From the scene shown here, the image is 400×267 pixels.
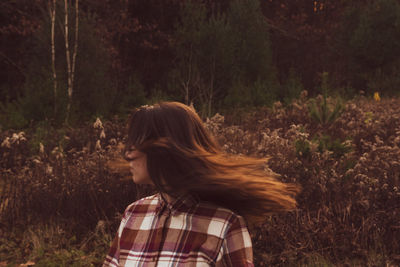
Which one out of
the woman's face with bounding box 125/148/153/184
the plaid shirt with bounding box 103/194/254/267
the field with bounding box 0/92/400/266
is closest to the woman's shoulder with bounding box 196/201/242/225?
the plaid shirt with bounding box 103/194/254/267

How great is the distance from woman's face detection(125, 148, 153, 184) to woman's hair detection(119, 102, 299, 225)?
0.07ft

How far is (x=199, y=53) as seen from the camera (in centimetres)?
1229

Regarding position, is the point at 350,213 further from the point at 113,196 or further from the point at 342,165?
the point at 113,196

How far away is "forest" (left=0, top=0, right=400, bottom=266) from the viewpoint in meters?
3.86

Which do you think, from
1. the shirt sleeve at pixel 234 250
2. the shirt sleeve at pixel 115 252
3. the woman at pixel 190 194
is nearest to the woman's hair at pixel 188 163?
the woman at pixel 190 194

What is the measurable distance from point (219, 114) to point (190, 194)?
887 cm

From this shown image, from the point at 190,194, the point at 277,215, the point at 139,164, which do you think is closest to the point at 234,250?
the point at 190,194

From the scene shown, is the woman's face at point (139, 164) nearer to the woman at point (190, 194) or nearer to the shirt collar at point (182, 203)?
the woman at point (190, 194)

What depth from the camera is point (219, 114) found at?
1030 centimetres

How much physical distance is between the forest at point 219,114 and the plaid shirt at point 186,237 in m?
0.53

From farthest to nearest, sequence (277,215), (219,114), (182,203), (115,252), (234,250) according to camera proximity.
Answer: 1. (219,114)
2. (277,215)
3. (115,252)
4. (182,203)
5. (234,250)

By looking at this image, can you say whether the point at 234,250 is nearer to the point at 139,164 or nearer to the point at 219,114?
the point at 139,164

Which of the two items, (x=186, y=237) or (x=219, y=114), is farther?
(x=219, y=114)

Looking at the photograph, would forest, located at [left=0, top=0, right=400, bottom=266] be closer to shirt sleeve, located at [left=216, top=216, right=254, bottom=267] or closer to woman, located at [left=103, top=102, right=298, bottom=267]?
woman, located at [left=103, top=102, right=298, bottom=267]
